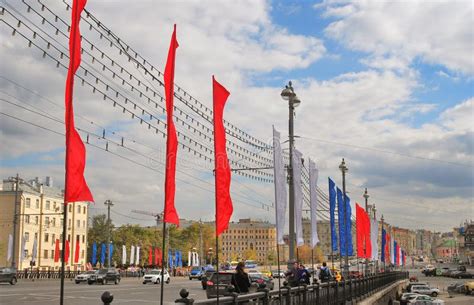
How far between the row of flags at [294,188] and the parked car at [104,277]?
26341 millimetres

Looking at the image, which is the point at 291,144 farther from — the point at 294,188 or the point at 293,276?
the point at 293,276

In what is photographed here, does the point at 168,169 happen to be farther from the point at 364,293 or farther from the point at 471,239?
the point at 471,239

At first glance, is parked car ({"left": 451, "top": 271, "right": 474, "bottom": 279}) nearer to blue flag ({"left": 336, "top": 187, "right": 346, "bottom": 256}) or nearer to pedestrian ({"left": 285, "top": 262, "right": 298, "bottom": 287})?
blue flag ({"left": 336, "top": 187, "right": 346, "bottom": 256})

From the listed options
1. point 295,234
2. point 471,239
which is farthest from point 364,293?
point 471,239

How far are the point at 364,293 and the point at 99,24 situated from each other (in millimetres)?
22925

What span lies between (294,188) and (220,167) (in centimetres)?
1150

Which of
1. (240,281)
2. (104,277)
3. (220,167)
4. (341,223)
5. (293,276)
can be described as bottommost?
(104,277)

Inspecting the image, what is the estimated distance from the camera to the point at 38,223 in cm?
9456

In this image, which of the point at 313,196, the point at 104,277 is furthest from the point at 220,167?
the point at 104,277

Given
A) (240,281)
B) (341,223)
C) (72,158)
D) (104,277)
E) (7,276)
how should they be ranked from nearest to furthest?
(72,158), (240,281), (341,223), (7,276), (104,277)

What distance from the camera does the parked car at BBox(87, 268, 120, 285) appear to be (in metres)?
48.3

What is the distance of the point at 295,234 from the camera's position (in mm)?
22172

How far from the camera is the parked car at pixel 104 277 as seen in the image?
159ft

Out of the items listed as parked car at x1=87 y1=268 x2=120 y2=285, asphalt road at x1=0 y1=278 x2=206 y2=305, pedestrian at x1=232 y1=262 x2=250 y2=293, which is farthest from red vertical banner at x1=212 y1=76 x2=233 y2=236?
parked car at x1=87 y1=268 x2=120 y2=285
